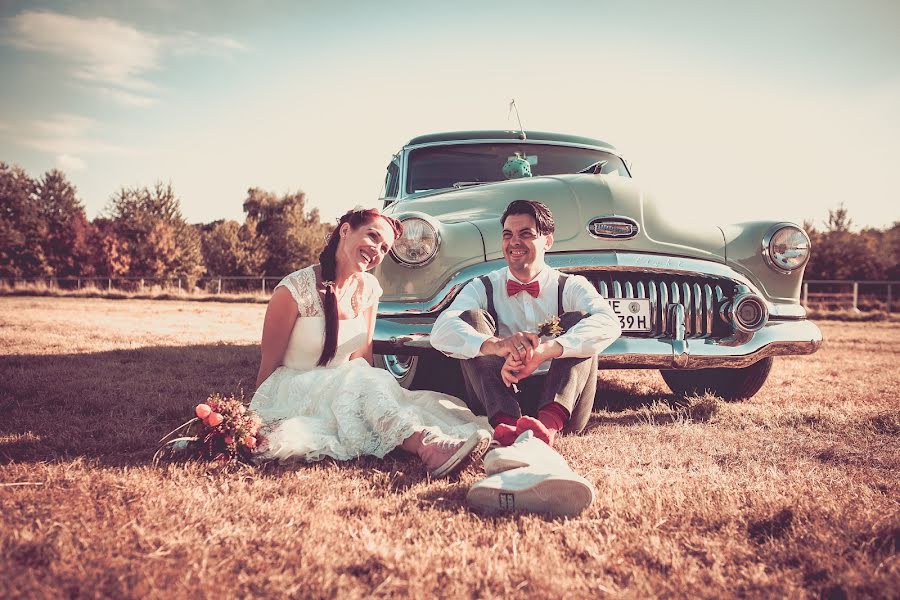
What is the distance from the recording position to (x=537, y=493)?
1591 millimetres

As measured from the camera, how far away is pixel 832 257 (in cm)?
2091

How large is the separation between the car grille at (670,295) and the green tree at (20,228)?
35.7 metres

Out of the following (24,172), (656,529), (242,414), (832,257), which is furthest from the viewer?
(24,172)

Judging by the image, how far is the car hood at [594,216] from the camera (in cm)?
282

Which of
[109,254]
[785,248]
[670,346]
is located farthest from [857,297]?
[109,254]

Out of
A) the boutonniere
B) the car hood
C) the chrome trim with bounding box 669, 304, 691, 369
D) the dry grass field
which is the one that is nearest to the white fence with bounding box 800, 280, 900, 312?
the car hood

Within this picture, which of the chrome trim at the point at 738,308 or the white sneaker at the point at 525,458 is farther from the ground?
the chrome trim at the point at 738,308

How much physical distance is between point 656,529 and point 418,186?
300 centimetres

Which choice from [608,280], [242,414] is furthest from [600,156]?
[242,414]

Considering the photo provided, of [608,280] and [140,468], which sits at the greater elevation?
[608,280]

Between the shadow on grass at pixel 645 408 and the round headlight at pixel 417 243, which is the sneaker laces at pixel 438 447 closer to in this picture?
the shadow on grass at pixel 645 408

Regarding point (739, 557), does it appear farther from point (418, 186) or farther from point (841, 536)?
point (418, 186)

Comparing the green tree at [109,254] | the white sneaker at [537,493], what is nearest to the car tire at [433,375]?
the white sneaker at [537,493]

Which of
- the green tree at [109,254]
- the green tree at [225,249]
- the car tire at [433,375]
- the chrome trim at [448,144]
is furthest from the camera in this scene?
the green tree at [225,249]
